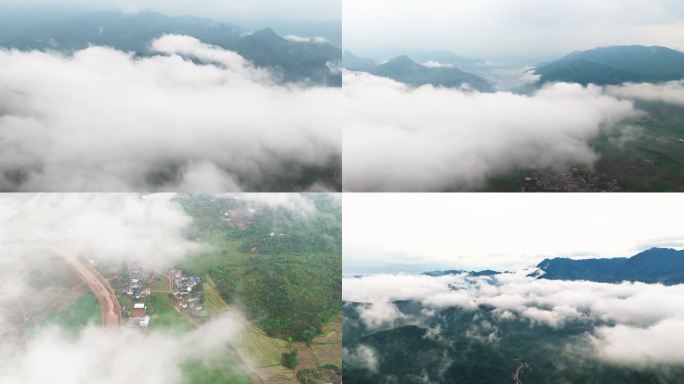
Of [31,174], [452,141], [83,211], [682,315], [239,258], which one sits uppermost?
[452,141]

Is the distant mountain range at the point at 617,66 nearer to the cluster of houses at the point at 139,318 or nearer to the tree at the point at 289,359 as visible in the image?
the tree at the point at 289,359

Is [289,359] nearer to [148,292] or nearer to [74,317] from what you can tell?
[148,292]

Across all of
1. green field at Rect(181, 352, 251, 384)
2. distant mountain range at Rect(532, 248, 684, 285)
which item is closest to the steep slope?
distant mountain range at Rect(532, 248, 684, 285)

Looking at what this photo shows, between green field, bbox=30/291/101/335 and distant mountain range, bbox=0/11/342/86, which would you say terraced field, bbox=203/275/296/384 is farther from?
distant mountain range, bbox=0/11/342/86

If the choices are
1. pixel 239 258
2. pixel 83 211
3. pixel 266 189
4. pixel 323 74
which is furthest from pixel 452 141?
pixel 83 211

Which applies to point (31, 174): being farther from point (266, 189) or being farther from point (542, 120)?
point (542, 120)
